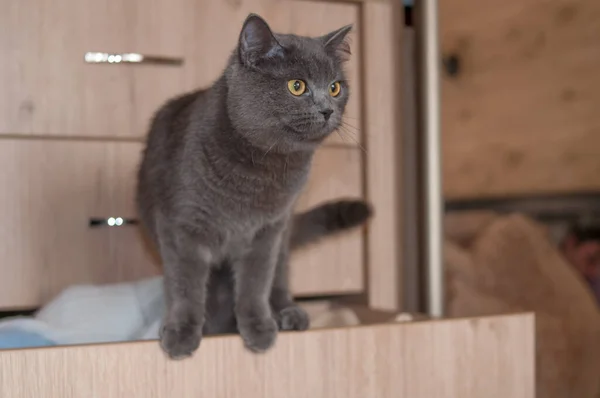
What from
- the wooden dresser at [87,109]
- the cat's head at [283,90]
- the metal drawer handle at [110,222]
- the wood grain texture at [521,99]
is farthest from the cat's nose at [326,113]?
the wood grain texture at [521,99]

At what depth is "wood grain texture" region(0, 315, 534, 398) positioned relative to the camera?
0.73 metres

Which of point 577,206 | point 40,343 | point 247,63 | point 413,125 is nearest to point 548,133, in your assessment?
point 577,206

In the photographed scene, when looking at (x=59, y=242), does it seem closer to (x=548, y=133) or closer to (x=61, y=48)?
(x=61, y=48)

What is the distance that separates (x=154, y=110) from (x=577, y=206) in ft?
3.91

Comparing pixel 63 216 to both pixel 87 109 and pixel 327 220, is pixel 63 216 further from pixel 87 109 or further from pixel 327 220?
pixel 327 220

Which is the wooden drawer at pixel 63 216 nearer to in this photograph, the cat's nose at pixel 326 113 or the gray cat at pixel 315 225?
the gray cat at pixel 315 225

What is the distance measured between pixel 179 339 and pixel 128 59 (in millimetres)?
552

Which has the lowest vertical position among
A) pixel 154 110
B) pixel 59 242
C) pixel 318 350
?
pixel 318 350

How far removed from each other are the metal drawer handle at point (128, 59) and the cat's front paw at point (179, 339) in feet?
1.69

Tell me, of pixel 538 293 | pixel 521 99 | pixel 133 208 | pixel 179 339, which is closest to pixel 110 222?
pixel 133 208

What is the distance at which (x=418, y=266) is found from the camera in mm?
1296

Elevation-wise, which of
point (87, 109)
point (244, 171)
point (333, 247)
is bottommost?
point (333, 247)

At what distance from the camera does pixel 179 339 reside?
0.78 m

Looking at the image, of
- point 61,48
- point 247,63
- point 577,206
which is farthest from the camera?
point 577,206
